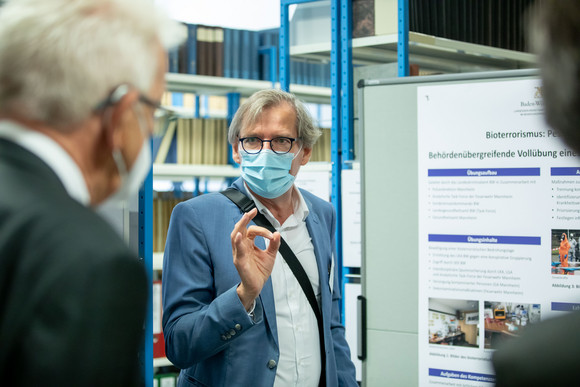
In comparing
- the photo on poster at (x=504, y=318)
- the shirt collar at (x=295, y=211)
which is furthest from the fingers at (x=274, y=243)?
the photo on poster at (x=504, y=318)

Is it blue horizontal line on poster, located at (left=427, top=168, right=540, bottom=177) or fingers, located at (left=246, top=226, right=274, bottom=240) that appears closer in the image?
fingers, located at (left=246, top=226, right=274, bottom=240)

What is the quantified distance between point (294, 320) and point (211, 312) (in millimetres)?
290

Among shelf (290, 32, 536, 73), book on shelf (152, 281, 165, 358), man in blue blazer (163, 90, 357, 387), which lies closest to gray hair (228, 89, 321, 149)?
man in blue blazer (163, 90, 357, 387)

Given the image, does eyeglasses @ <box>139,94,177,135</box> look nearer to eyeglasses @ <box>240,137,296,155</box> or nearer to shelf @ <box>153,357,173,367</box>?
eyeglasses @ <box>240,137,296,155</box>

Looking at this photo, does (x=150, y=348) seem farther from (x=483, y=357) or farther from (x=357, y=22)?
(x=357, y=22)

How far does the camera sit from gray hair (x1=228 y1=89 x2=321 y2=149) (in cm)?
209

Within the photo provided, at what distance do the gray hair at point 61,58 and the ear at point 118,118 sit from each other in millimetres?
19

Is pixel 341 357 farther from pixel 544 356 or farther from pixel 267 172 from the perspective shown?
pixel 544 356

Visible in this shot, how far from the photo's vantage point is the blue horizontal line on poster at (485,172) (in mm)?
2232

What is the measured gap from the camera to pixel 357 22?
11.6ft

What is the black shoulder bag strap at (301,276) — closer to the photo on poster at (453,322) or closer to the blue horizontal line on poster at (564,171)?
the photo on poster at (453,322)

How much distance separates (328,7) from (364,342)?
2.13 meters

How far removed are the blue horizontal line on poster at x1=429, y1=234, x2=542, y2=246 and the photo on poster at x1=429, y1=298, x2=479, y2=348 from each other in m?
0.22

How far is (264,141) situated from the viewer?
Answer: 2107mm
